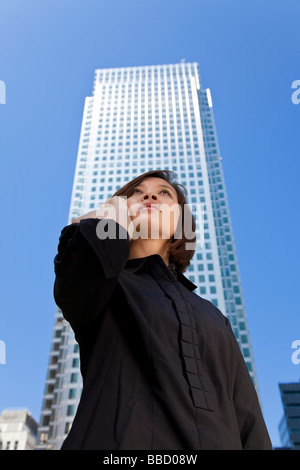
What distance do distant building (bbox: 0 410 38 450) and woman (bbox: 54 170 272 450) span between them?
75.3m

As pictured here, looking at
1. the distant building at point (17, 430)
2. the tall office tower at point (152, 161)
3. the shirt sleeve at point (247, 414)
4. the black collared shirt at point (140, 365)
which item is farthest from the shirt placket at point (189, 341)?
the distant building at point (17, 430)

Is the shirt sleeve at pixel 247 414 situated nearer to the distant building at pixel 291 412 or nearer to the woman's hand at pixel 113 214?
the woman's hand at pixel 113 214

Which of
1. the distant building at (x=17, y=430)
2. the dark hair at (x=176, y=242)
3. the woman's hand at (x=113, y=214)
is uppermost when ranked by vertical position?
the dark hair at (x=176, y=242)

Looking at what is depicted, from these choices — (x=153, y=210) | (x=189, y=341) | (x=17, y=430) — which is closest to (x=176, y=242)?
(x=153, y=210)

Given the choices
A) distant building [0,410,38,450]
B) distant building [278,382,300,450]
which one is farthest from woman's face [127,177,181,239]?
distant building [278,382,300,450]

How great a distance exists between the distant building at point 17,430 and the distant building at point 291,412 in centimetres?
4826

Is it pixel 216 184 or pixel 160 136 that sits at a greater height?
pixel 160 136

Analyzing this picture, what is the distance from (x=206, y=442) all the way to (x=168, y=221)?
3.72ft

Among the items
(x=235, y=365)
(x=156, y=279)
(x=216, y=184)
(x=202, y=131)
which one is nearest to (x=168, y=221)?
(x=156, y=279)

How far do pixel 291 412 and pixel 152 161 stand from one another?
56.2 m

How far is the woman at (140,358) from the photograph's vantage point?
1.13 meters
